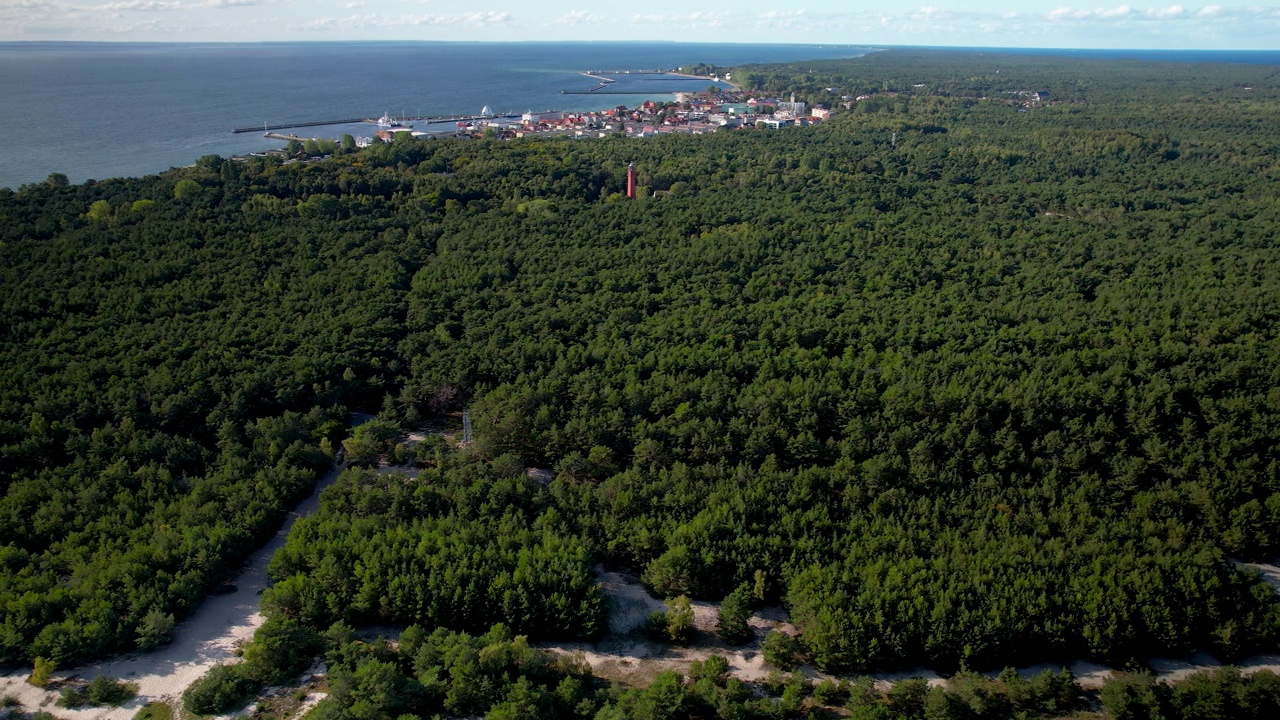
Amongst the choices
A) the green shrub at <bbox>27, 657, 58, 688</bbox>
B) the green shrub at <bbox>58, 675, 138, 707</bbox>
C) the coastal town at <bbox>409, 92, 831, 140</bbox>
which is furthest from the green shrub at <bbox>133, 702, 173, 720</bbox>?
the coastal town at <bbox>409, 92, 831, 140</bbox>

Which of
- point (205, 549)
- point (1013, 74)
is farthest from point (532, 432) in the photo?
point (1013, 74)

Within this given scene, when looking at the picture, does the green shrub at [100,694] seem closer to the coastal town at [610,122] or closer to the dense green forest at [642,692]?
the dense green forest at [642,692]

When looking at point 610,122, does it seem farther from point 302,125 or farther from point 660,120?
point 302,125

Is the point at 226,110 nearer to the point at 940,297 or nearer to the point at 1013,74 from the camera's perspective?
the point at 940,297

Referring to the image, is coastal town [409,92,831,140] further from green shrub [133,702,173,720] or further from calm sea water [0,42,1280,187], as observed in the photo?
green shrub [133,702,173,720]

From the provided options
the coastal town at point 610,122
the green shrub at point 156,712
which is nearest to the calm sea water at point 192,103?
the coastal town at point 610,122

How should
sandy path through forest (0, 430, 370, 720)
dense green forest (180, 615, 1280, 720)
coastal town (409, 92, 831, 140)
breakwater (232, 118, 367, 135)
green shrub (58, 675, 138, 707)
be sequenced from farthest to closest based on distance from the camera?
breakwater (232, 118, 367, 135)
coastal town (409, 92, 831, 140)
sandy path through forest (0, 430, 370, 720)
green shrub (58, 675, 138, 707)
dense green forest (180, 615, 1280, 720)
